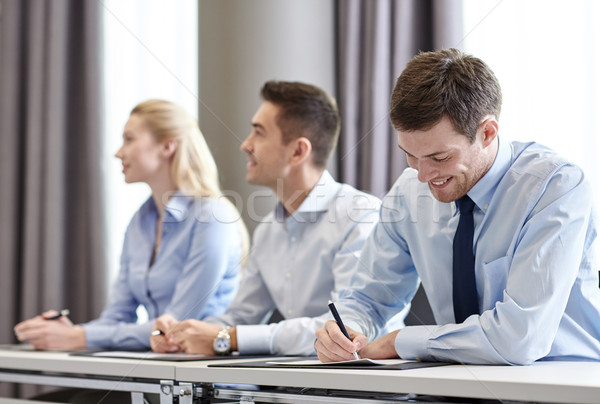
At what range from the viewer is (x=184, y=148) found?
95.4 inches

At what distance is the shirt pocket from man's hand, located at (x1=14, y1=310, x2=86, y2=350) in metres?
1.28

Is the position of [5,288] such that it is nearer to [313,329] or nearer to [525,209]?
[313,329]

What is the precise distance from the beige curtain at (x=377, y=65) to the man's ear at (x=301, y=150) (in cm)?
38

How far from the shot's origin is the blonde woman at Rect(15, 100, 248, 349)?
221 centimetres

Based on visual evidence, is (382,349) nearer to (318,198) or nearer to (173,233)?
(318,198)

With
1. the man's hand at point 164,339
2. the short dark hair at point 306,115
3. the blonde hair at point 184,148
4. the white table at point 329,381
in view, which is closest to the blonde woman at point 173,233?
the blonde hair at point 184,148

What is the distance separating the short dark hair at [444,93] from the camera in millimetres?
1331

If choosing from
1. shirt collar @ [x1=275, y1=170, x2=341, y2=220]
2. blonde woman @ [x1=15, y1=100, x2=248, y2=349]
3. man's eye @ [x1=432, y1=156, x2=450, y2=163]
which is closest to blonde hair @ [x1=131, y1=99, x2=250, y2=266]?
blonde woman @ [x1=15, y1=100, x2=248, y2=349]

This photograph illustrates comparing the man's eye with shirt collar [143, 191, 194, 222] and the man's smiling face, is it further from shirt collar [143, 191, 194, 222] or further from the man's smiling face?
shirt collar [143, 191, 194, 222]

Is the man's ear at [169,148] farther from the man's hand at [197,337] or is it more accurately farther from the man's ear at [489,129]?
the man's ear at [489,129]

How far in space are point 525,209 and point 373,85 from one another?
1251mm

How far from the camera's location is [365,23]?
2549 millimetres

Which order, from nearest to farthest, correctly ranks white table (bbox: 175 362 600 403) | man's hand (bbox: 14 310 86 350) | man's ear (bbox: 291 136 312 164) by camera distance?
white table (bbox: 175 362 600 403)
man's hand (bbox: 14 310 86 350)
man's ear (bbox: 291 136 312 164)

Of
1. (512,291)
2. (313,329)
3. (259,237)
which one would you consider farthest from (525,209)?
(259,237)
